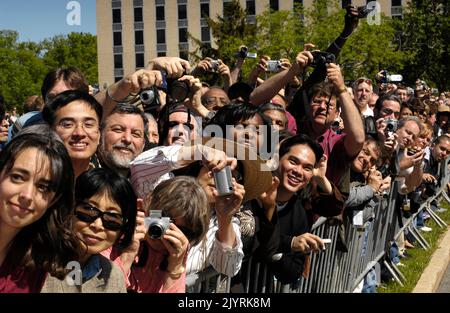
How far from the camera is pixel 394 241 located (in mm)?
8656

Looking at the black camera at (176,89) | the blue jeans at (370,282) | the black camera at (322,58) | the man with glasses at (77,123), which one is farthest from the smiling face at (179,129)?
the blue jeans at (370,282)

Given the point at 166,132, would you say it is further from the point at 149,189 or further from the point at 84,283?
the point at 84,283

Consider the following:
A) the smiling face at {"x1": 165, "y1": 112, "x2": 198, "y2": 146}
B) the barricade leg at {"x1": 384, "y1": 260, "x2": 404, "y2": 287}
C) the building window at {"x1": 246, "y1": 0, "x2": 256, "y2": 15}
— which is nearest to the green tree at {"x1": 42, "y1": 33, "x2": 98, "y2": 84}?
the building window at {"x1": 246, "y1": 0, "x2": 256, "y2": 15}

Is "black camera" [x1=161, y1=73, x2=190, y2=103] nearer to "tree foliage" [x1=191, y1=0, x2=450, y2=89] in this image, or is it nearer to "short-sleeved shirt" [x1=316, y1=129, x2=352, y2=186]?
"short-sleeved shirt" [x1=316, y1=129, x2=352, y2=186]

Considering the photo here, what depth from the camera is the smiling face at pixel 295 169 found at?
4.71 metres

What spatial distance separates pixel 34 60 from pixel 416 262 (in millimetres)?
70932

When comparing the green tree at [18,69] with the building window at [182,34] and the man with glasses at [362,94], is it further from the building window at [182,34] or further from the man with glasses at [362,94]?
the man with glasses at [362,94]

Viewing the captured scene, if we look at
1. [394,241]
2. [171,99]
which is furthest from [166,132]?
[394,241]

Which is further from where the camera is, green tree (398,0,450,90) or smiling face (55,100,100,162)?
green tree (398,0,450,90)

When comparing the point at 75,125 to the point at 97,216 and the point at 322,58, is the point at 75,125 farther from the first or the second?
the point at 322,58

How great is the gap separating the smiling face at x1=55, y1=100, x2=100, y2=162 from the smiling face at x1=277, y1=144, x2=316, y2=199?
1323 mm

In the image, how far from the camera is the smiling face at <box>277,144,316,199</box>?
471 cm

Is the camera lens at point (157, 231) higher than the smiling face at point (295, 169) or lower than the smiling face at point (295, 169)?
lower

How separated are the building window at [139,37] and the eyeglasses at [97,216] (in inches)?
2757
